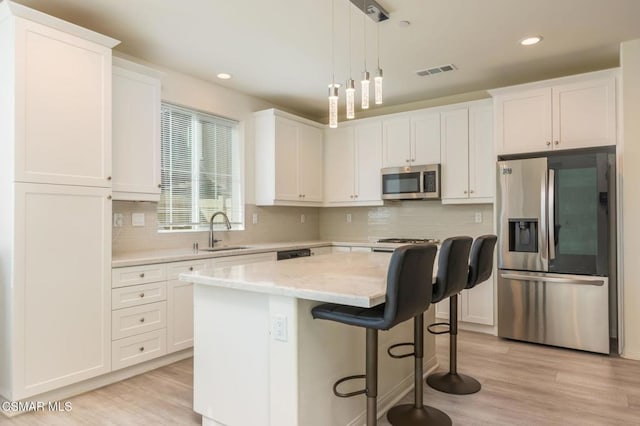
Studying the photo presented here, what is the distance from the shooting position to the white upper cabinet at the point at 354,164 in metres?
5.12

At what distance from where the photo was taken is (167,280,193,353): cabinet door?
3287 millimetres

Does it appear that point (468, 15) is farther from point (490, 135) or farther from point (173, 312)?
point (173, 312)

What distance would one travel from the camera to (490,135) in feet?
14.1

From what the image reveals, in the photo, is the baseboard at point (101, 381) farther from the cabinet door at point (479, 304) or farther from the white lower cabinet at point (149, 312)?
the cabinet door at point (479, 304)

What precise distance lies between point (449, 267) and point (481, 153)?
8.40 ft

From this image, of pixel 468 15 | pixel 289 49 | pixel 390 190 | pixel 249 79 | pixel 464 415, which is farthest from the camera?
pixel 390 190

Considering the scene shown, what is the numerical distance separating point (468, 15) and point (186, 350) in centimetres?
348

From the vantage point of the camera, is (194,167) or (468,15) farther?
(194,167)

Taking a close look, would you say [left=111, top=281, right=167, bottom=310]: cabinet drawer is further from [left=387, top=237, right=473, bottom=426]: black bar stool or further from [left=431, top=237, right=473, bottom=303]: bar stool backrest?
[left=431, top=237, right=473, bottom=303]: bar stool backrest

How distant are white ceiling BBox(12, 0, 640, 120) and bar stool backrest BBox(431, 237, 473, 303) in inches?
66.4

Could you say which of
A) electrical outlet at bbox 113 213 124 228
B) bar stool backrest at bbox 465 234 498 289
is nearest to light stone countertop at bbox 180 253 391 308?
bar stool backrest at bbox 465 234 498 289

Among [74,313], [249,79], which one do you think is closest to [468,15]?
[249,79]

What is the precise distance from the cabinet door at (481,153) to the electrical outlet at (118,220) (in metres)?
3.51

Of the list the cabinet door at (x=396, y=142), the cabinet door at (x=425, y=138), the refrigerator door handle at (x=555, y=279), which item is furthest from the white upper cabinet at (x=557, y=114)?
the refrigerator door handle at (x=555, y=279)
